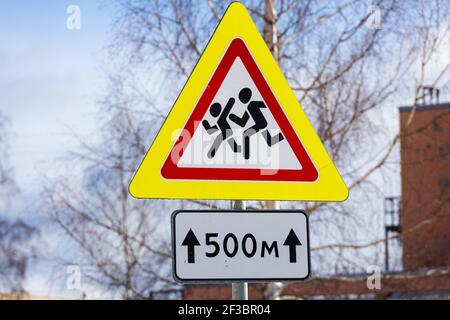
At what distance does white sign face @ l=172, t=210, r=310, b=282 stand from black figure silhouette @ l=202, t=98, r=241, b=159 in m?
0.24

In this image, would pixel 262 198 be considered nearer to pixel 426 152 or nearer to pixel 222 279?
pixel 222 279

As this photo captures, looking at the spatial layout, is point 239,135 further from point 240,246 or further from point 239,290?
point 239,290

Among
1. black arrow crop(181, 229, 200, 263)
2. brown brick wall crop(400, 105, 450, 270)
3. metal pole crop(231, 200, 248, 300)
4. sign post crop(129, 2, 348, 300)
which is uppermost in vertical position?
brown brick wall crop(400, 105, 450, 270)

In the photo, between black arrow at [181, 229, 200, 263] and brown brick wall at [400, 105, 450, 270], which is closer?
black arrow at [181, 229, 200, 263]

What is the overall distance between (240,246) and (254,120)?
0.49 m

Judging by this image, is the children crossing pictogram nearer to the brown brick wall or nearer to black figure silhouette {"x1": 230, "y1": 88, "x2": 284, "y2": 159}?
black figure silhouette {"x1": 230, "y1": 88, "x2": 284, "y2": 159}

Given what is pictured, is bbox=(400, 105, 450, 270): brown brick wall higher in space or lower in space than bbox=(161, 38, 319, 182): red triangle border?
higher

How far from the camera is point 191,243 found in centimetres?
441

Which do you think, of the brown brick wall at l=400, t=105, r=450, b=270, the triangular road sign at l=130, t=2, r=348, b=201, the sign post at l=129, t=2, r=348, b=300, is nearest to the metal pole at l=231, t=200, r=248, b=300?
the sign post at l=129, t=2, r=348, b=300

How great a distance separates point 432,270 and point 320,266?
5.15ft

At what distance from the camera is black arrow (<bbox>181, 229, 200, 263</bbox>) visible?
4398mm

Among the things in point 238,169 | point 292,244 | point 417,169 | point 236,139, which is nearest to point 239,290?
point 292,244
